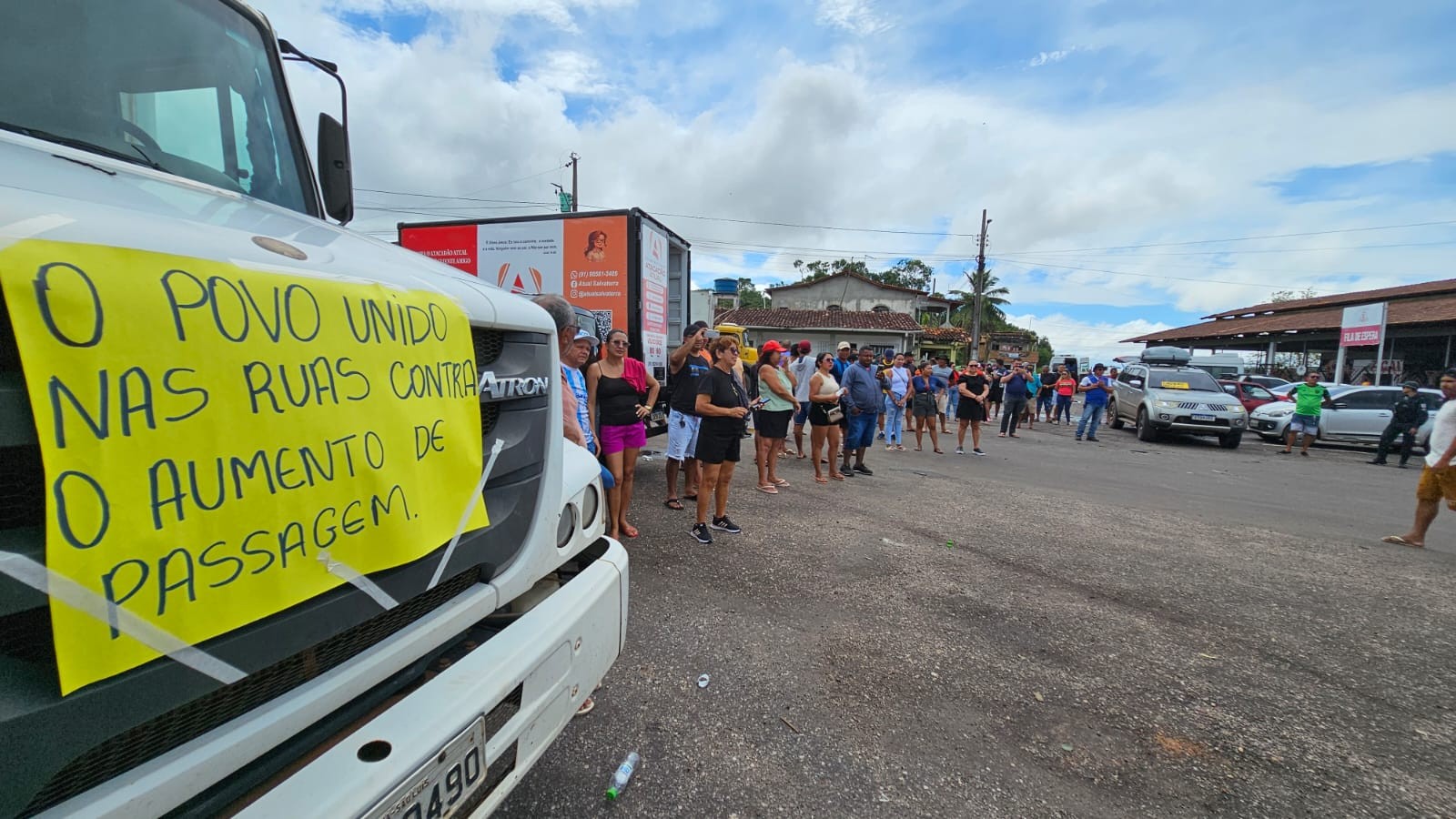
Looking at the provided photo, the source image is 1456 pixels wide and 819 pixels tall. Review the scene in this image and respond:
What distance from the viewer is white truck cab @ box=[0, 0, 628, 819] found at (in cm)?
78

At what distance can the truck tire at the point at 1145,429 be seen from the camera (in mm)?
12672

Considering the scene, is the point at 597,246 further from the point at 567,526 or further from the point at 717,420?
the point at 567,526

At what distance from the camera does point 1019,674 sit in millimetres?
2889

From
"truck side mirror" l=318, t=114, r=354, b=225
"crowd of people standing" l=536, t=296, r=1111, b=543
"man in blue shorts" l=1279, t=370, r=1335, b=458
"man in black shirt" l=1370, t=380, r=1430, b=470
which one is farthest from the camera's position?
"man in blue shorts" l=1279, t=370, r=1335, b=458

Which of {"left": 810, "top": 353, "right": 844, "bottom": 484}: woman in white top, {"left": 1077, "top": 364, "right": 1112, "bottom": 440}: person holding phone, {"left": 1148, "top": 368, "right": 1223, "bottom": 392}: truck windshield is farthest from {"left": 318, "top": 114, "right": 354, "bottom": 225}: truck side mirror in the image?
{"left": 1148, "top": 368, "right": 1223, "bottom": 392}: truck windshield

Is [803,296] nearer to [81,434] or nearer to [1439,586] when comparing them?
[1439,586]

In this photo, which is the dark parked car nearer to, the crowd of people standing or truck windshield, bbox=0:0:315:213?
the crowd of people standing

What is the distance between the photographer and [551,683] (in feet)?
5.02

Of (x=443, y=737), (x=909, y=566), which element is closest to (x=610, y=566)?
(x=443, y=737)

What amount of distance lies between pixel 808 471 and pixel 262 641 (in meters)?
7.15

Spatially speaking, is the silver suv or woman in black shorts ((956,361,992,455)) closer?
woman in black shorts ((956,361,992,455))

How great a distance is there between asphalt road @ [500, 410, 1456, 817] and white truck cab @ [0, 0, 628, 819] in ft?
2.86

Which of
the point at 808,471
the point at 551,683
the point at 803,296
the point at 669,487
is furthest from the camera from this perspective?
the point at 803,296

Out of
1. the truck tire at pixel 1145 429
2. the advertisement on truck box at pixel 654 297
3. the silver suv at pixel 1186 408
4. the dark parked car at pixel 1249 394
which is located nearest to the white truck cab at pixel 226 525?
the advertisement on truck box at pixel 654 297
